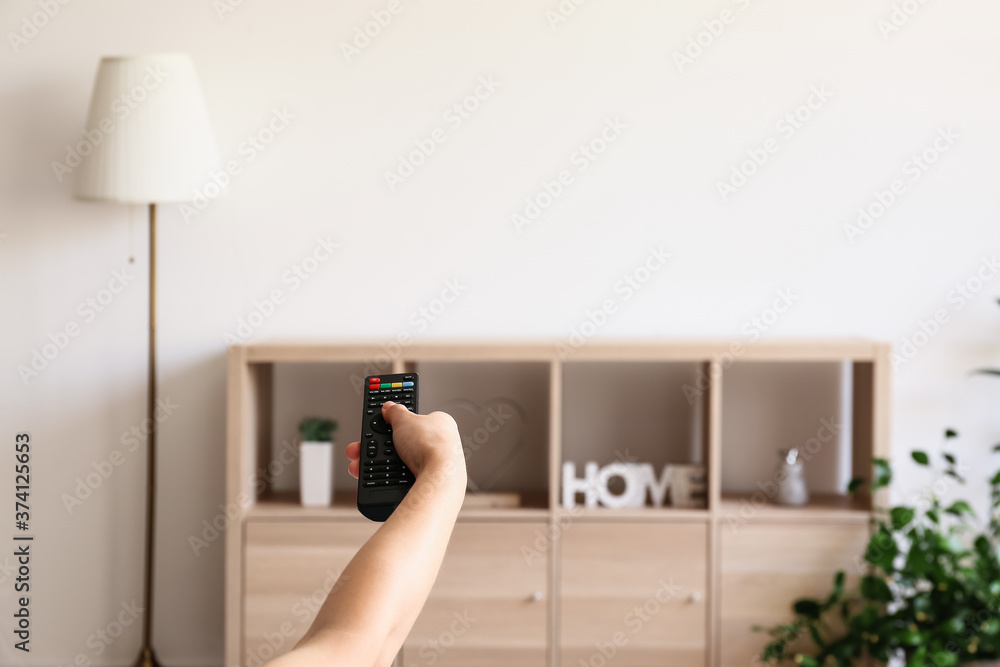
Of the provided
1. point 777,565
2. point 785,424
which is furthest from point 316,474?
point 785,424

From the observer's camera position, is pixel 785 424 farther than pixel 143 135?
Yes

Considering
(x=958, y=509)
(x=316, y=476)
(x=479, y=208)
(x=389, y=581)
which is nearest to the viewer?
(x=389, y=581)

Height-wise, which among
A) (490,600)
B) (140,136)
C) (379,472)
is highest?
(140,136)

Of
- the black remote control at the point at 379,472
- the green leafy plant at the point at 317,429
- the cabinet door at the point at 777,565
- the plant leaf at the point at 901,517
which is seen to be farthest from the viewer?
the green leafy plant at the point at 317,429

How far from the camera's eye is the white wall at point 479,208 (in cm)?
242

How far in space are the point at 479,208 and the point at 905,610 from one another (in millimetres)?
1539

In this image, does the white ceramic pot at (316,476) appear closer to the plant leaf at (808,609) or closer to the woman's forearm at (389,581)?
the plant leaf at (808,609)

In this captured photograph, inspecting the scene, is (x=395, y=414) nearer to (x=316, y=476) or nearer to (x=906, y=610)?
(x=316, y=476)

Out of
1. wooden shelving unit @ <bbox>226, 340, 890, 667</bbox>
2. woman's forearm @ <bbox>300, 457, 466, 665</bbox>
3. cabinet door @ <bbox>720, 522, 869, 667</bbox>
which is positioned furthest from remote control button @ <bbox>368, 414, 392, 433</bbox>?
cabinet door @ <bbox>720, 522, 869, 667</bbox>

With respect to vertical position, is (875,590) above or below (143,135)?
below

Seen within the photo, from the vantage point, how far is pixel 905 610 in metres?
2.08

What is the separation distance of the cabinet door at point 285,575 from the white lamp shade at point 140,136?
92 centimetres

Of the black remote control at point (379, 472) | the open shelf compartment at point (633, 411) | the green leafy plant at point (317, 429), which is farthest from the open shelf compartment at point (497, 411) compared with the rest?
the black remote control at point (379, 472)

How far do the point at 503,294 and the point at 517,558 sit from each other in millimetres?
757
